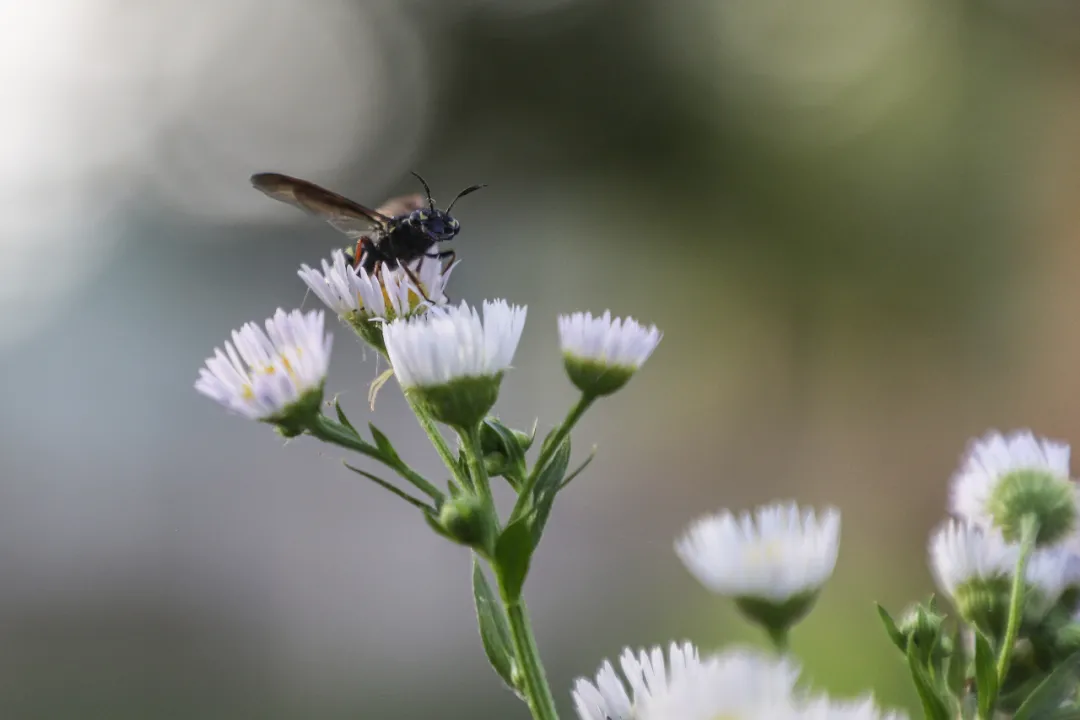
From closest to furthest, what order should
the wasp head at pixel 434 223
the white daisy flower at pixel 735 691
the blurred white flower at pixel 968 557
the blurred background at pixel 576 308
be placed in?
the white daisy flower at pixel 735 691 → the blurred white flower at pixel 968 557 → the wasp head at pixel 434 223 → the blurred background at pixel 576 308

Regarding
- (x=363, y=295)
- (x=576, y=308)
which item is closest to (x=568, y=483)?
(x=363, y=295)

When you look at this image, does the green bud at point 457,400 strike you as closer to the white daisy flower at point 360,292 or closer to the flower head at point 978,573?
the white daisy flower at point 360,292

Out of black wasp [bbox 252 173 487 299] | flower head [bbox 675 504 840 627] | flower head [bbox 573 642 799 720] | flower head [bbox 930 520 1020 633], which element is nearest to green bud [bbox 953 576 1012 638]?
flower head [bbox 930 520 1020 633]

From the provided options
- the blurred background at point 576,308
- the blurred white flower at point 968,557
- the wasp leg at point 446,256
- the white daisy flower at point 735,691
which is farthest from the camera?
the blurred background at point 576,308

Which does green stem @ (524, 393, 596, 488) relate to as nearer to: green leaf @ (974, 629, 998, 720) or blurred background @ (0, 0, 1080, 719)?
green leaf @ (974, 629, 998, 720)

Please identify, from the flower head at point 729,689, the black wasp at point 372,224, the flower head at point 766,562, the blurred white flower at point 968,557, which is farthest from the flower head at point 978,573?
the black wasp at point 372,224

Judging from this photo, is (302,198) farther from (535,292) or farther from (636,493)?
(535,292)

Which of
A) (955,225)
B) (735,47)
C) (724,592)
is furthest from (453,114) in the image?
(724,592)
